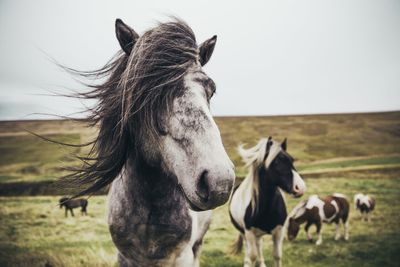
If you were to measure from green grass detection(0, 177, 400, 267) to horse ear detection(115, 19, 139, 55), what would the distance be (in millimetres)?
5060

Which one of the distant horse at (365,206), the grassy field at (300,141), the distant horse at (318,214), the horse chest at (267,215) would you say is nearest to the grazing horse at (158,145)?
the horse chest at (267,215)

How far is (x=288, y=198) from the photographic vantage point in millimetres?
16656

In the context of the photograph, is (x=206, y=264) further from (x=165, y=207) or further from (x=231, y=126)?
(x=231, y=126)

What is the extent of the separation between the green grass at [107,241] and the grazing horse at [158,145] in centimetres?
435

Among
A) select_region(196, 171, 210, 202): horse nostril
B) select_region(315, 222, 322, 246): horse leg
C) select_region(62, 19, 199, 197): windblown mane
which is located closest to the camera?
select_region(196, 171, 210, 202): horse nostril

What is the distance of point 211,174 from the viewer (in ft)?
5.25

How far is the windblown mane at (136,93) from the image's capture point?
1975 millimetres

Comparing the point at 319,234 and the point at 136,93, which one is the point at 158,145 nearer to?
the point at 136,93

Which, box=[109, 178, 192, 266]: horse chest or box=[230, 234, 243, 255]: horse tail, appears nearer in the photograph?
box=[109, 178, 192, 266]: horse chest

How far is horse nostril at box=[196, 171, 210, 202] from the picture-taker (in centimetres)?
165

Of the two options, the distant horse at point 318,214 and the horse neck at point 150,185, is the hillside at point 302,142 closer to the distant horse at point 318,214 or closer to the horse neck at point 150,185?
the distant horse at point 318,214

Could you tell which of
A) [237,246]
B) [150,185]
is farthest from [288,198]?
[150,185]

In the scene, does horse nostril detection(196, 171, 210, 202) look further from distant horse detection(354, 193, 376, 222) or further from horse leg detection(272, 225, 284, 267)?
distant horse detection(354, 193, 376, 222)

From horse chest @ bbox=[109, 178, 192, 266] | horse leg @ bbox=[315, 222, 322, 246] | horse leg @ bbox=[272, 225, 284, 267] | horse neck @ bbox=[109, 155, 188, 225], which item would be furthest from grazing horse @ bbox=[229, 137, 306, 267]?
horse neck @ bbox=[109, 155, 188, 225]
